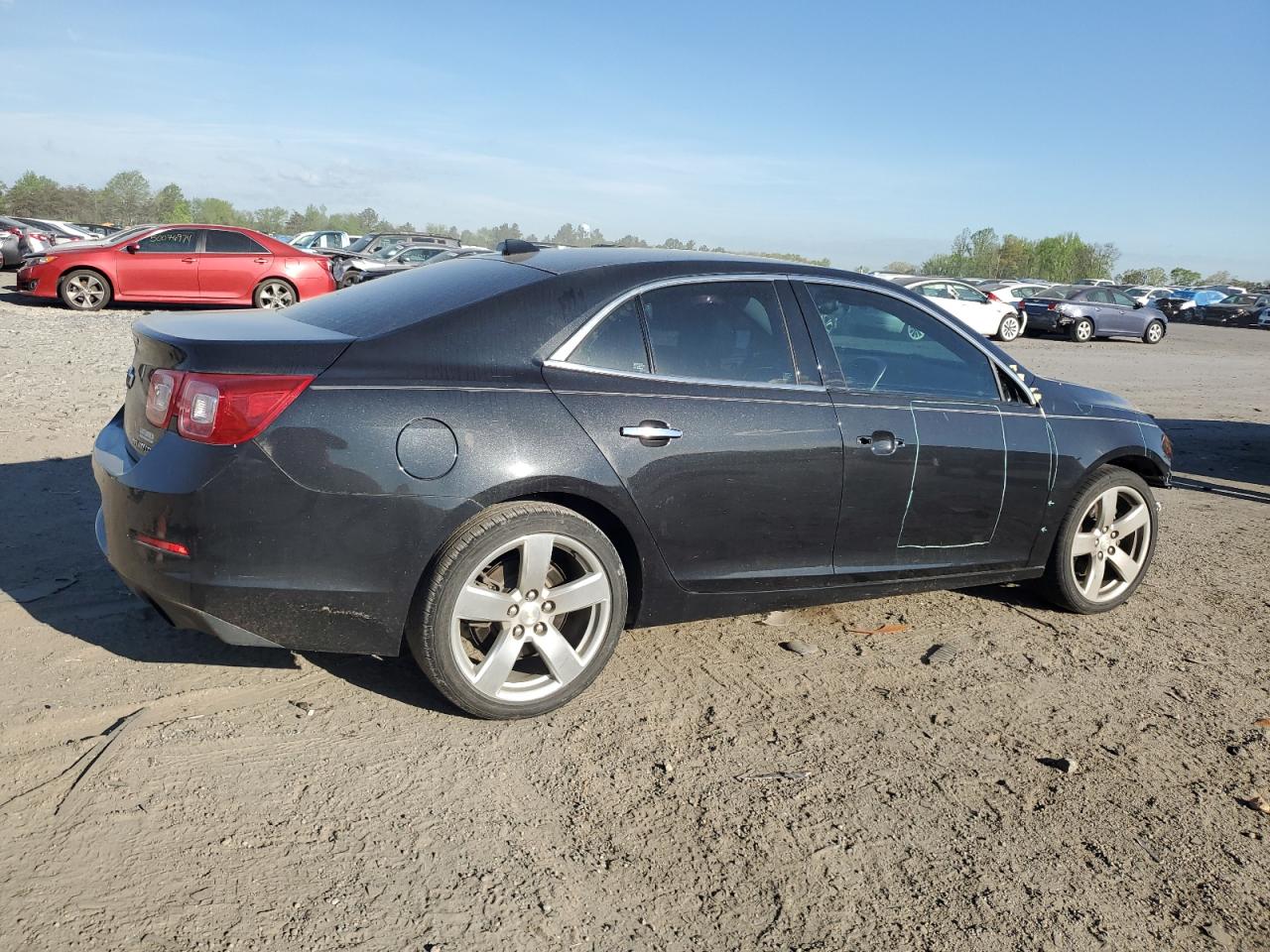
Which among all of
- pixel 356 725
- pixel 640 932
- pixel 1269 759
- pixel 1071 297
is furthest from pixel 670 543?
pixel 1071 297

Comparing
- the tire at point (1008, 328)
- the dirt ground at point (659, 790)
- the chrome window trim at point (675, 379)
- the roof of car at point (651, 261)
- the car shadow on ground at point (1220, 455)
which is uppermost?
the roof of car at point (651, 261)

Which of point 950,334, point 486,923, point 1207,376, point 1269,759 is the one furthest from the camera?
point 1207,376

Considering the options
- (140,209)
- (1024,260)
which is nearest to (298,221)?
(140,209)

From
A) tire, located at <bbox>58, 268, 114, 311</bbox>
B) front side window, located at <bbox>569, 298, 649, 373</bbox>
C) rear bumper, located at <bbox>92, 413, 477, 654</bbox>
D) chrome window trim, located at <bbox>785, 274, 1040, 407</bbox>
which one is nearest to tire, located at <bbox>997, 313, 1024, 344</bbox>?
tire, located at <bbox>58, 268, 114, 311</bbox>

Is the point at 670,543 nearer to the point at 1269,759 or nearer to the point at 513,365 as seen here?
the point at 513,365

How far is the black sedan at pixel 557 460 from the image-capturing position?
131 inches

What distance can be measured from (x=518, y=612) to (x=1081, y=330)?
27.6 meters

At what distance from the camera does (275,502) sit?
327 cm

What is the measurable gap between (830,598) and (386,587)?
1.91m

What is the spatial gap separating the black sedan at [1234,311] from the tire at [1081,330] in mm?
21108

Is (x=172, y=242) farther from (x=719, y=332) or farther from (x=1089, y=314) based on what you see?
(x=1089, y=314)

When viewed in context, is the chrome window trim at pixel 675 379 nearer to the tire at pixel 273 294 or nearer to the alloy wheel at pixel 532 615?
the alloy wheel at pixel 532 615

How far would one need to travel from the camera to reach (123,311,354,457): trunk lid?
132 inches

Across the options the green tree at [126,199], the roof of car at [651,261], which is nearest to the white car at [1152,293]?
the roof of car at [651,261]
